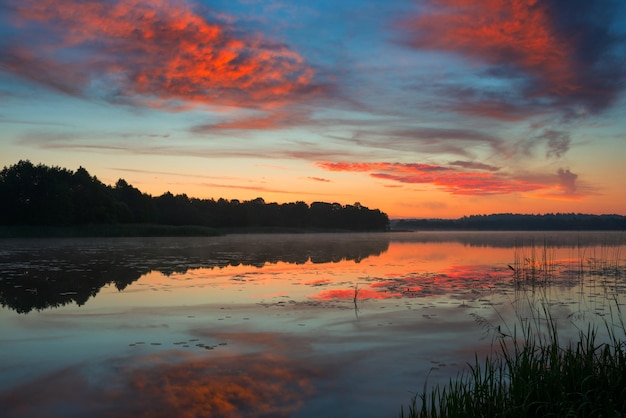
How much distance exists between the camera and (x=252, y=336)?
906cm

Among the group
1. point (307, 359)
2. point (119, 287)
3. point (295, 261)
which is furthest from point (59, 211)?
point (307, 359)

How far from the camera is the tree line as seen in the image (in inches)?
2306

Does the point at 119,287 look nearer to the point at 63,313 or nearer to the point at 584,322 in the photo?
the point at 63,313

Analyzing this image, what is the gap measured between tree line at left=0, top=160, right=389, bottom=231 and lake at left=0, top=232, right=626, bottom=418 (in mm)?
47068

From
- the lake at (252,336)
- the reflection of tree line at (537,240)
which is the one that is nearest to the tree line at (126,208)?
the reflection of tree line at (537,240)

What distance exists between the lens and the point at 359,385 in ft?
21.2

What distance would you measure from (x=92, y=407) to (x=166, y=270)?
14953 mm

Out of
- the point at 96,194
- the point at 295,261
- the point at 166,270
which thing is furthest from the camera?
the point at 96,194

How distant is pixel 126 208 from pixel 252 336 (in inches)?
2702

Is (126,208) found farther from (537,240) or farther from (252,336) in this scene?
(252,336)

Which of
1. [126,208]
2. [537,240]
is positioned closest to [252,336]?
[537,240]

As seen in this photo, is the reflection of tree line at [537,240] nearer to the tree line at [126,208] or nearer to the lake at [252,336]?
the lake at [252,336]

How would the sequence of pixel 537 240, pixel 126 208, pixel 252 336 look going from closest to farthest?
pixel 252 336
pixel 537 240
pixel 126 208

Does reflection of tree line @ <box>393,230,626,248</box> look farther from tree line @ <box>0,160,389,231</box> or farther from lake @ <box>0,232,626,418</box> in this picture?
tree line @ <box>0,160,389,231</box>
